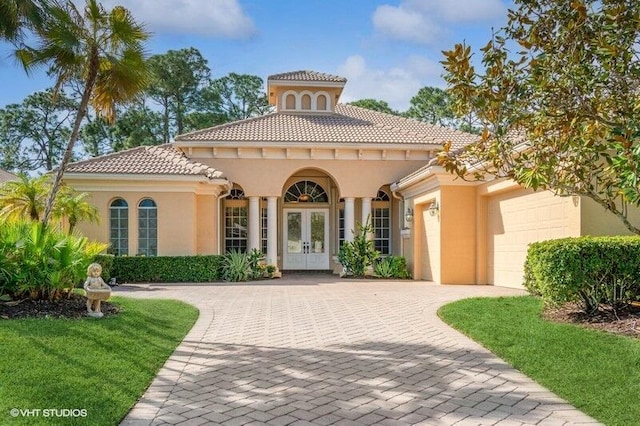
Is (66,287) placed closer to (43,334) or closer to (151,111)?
(43,334)

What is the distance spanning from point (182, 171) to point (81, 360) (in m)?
12.2

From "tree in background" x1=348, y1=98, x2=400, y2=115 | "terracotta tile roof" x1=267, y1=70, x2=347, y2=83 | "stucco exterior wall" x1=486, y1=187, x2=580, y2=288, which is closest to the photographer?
"stucco exterior wall" x1=486, y1=187, x2=580, y2=288

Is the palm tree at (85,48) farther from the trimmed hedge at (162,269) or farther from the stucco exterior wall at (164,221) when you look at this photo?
the stucco exterior wall at (164,221)

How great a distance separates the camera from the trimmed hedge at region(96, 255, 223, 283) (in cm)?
1675

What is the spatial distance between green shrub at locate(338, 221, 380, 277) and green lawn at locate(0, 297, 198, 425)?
10.9 meters

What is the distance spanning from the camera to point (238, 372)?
239 inches

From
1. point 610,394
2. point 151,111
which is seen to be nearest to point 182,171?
point 610,394

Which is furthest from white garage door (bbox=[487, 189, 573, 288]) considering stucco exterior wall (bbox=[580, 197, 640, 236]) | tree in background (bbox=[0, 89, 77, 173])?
tree in background (bbox=[0, 89, 77, 173])

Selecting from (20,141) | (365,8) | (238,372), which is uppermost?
(20,141)

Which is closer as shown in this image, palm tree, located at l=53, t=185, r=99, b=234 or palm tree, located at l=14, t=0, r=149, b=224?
palm tree, located at l=14, t=0, r=149, b=224

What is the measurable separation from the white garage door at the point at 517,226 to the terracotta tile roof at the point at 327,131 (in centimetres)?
598

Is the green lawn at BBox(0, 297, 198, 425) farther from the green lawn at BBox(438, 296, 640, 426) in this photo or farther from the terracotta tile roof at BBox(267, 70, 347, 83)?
the terracotta tile roof at BBox(267, 70, 347, 83)

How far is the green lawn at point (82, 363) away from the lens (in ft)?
15.3

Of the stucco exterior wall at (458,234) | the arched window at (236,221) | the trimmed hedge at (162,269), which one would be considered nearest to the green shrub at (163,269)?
the trimmed hedge at (162,269)
